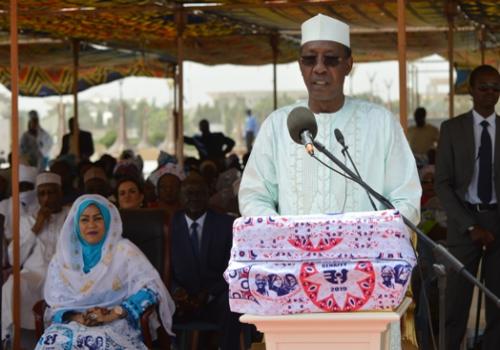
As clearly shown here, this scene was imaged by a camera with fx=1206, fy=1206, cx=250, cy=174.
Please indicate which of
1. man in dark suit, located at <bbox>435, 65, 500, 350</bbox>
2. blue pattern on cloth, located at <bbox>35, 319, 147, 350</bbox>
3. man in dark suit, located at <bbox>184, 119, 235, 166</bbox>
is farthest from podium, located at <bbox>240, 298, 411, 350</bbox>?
man in dark suit, located at <bbox>184, 119, 235, 166</bbox>

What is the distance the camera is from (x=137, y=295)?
7.25m

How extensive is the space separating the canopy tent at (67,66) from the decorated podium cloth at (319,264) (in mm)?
13014

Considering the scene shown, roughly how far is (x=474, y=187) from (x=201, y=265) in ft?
6.28

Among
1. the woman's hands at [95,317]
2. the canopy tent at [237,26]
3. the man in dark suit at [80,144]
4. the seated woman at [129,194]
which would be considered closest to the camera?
the woman's hands at [95,317]

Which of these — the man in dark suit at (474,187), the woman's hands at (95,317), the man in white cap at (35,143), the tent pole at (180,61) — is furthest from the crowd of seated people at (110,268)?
the man in white cap at (35,143)

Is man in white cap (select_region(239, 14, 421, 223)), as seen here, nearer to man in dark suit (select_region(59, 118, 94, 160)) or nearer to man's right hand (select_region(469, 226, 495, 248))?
man's right hand (select_region(469, 226, 495, 248))

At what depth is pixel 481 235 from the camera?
→ 7504mm

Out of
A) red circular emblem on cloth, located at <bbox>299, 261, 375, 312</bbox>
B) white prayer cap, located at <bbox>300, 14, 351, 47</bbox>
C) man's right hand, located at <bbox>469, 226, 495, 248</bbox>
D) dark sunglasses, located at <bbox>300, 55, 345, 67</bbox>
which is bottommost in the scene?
man's right hand, located at <bbox>469, 226, 495, 248</bbox>

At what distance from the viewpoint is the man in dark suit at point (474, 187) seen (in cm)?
766

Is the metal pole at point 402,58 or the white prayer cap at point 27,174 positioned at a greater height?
the metal pole at point 402,58

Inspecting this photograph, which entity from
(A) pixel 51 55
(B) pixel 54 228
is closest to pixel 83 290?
(B) pixel 54 228

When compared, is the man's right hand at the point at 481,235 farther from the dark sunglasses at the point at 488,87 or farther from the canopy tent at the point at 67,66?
the canopy tent at the point at 67,66

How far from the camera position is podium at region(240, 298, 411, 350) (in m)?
3.81

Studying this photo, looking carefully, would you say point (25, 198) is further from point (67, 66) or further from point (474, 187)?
point (67, 66)
